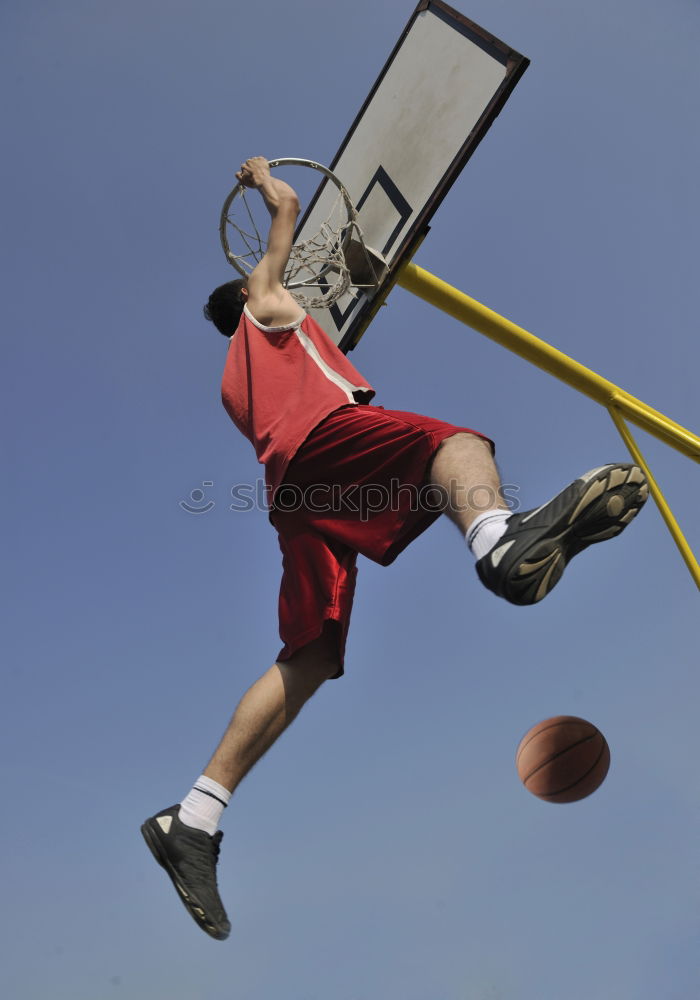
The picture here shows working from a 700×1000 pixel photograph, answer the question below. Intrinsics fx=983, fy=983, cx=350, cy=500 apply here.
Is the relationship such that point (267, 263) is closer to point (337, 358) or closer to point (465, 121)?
point (337, 358)

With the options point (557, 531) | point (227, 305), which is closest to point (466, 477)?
point (557, 531)

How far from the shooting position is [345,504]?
402cm

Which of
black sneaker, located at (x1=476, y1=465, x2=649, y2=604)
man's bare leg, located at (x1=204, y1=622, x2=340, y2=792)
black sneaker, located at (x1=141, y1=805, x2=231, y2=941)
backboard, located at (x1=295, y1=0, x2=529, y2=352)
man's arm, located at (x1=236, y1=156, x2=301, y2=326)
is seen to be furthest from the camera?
backboard, located at (x1=295, y1=0, x2=529, y2=352)

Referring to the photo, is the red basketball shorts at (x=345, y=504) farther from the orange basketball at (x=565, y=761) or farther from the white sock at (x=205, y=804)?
the orange basketball at (x=565, y=761)

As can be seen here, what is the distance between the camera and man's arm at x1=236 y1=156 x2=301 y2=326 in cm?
430

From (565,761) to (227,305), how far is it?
3054 mm

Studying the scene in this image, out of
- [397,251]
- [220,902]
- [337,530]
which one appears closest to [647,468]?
[397,251]

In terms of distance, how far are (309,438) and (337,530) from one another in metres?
0.40

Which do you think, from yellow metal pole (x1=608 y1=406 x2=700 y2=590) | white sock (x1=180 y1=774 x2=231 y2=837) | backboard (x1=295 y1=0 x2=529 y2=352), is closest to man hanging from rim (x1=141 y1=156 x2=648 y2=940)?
white sock (x1=180 y1=774 x2=231 y2=837)

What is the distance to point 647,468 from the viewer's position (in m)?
5.38

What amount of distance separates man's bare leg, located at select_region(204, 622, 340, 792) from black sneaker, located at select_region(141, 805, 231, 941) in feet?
0.73

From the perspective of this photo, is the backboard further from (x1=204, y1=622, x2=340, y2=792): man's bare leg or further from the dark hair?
(x1=204, y1=622, x2=340, y2=792): man's bare leg

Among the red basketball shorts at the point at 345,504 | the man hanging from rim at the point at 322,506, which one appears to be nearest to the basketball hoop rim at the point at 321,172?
the man hanging from rim at the point at 322,506

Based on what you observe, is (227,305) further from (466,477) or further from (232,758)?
Answer: (232,758)
